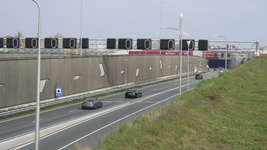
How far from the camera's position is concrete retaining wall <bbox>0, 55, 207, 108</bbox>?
102 feet

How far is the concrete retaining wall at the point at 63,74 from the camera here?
3098 centimetres

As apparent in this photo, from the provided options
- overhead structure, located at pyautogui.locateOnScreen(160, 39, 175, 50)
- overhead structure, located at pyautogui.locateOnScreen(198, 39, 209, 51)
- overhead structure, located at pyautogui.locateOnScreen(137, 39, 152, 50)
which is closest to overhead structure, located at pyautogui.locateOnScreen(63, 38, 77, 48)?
overhead structure, located at pyautogui.locateOnScreen(137, 39, 152, 50)

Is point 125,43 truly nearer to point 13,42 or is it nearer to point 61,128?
point 13,42

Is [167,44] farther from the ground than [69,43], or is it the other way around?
[69,43]

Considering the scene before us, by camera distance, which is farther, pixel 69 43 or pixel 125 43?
pixel 69 43

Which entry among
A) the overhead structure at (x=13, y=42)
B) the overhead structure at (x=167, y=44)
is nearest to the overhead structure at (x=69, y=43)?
the overhead structure at (x=13, y=42)

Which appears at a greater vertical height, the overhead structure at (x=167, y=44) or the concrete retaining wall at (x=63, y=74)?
the overhead structure at (x=167, y=44)

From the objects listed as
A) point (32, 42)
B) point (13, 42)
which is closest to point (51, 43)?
point (32, 42)

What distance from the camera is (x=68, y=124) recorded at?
80.2 ft

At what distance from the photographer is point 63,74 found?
40.8 metres

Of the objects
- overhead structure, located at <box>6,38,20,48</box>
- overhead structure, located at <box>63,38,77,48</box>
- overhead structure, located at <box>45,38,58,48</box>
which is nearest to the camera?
overhead structure, located at <box>63,38,77,48</box>

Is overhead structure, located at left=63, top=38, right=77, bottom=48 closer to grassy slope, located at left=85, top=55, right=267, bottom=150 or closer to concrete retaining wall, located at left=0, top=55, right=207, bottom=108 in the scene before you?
concrete retaining wall, located at left=0, top=55, right=207, bottom=108

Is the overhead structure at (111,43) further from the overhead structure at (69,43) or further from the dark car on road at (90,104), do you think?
the dark car on road at (90,104)

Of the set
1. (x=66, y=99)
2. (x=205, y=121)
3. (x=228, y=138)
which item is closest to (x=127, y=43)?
A: (x=66, y=99)
